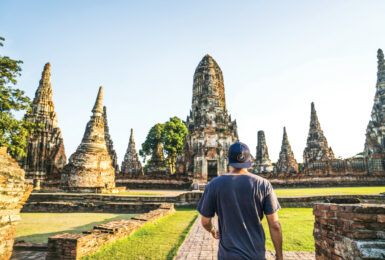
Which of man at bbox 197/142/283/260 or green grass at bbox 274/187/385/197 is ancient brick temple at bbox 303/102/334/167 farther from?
man at bbox 197/142/283/260

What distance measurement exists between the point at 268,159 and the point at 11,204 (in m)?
34.2

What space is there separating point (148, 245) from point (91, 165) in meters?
13.9

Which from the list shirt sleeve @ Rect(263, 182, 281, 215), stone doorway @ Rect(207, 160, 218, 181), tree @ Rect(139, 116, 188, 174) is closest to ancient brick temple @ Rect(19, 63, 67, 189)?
stone doorway @ Rect(207, 160, 218, 181)

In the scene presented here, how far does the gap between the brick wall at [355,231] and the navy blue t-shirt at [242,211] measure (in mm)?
945

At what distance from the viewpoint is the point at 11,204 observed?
416cm

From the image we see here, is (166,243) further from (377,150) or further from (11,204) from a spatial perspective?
(377,150)

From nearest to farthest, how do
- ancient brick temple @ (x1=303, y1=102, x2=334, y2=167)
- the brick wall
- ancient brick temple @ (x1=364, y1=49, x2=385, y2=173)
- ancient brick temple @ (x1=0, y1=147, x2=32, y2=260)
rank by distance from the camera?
the brick wall < ancient brick temple @ (x1=0, y1=147, x2=32, y2=260) < ancient brick temple @ (x1=364, y1=49, x2=385, y2=173) < ancient brick temple @ (x1=303, y1=102, x2=334, y2=167)

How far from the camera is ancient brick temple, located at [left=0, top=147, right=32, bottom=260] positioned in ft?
13.0

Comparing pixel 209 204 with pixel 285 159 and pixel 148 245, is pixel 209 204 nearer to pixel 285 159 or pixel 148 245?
pixel 148 245

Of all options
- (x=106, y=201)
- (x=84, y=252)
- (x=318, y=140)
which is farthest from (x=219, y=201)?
(x=318, y=140)

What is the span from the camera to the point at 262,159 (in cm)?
3484

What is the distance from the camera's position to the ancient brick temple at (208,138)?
72.6ft

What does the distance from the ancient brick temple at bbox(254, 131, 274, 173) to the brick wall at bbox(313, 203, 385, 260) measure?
33254 mm

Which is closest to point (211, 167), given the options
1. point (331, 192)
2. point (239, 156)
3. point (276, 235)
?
point (331, 192)
